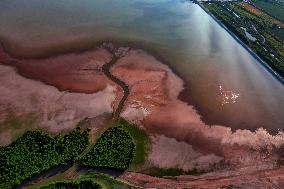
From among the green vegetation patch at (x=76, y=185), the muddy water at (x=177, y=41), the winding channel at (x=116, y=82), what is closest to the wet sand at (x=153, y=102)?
the winding channel at (x=116, y=82)

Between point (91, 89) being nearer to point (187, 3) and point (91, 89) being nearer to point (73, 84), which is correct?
point (73, 84)

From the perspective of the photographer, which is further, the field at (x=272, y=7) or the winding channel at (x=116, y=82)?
the field at (x=272, y=7)

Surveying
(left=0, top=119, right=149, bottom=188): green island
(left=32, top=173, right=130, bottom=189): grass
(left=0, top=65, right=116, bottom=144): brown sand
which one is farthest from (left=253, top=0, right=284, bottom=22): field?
(left=32, top=173, right=130, bottom=189): grass

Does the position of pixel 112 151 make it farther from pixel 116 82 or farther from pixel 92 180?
pixel 116 82

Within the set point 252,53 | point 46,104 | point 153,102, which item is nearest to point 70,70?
point 46,104

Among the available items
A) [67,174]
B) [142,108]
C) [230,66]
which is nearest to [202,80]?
[230,66]

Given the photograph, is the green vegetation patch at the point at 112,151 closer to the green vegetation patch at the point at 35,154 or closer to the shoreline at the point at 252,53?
the green vegetation patch at the point at 35,154

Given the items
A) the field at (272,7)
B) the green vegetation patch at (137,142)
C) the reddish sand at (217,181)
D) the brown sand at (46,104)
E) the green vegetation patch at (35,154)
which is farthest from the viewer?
the field at (272,7)
